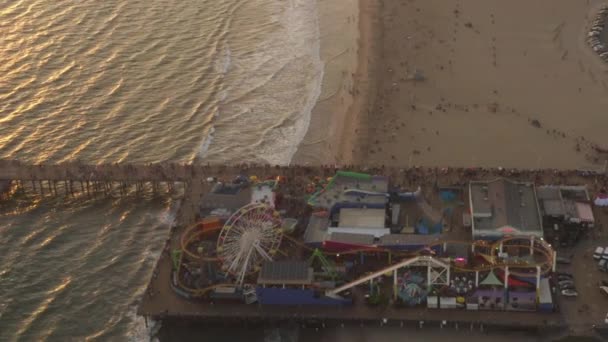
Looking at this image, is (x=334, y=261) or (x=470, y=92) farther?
(x=470, y=92)

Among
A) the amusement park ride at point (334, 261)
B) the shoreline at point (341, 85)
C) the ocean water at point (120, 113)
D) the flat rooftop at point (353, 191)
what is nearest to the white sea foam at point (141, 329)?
the ocean water at point (120, 113)

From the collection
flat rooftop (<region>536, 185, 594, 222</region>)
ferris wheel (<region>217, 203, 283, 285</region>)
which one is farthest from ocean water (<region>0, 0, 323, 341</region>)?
flat rooftop (<region>536, 185, 594, 222</region>)

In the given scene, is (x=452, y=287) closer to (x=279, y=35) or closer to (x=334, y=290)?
(x=334, y=290)

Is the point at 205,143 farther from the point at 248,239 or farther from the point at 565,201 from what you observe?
the point at 565,201

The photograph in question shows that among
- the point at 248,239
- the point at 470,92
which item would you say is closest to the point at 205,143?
the point at 248,239

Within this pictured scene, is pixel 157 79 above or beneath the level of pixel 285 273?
above

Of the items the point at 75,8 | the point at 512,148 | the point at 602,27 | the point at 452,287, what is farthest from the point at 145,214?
the point at 602,27

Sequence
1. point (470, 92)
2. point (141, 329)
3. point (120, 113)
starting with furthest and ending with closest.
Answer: point (120, 113), point (470, 92), point (141, 329)
